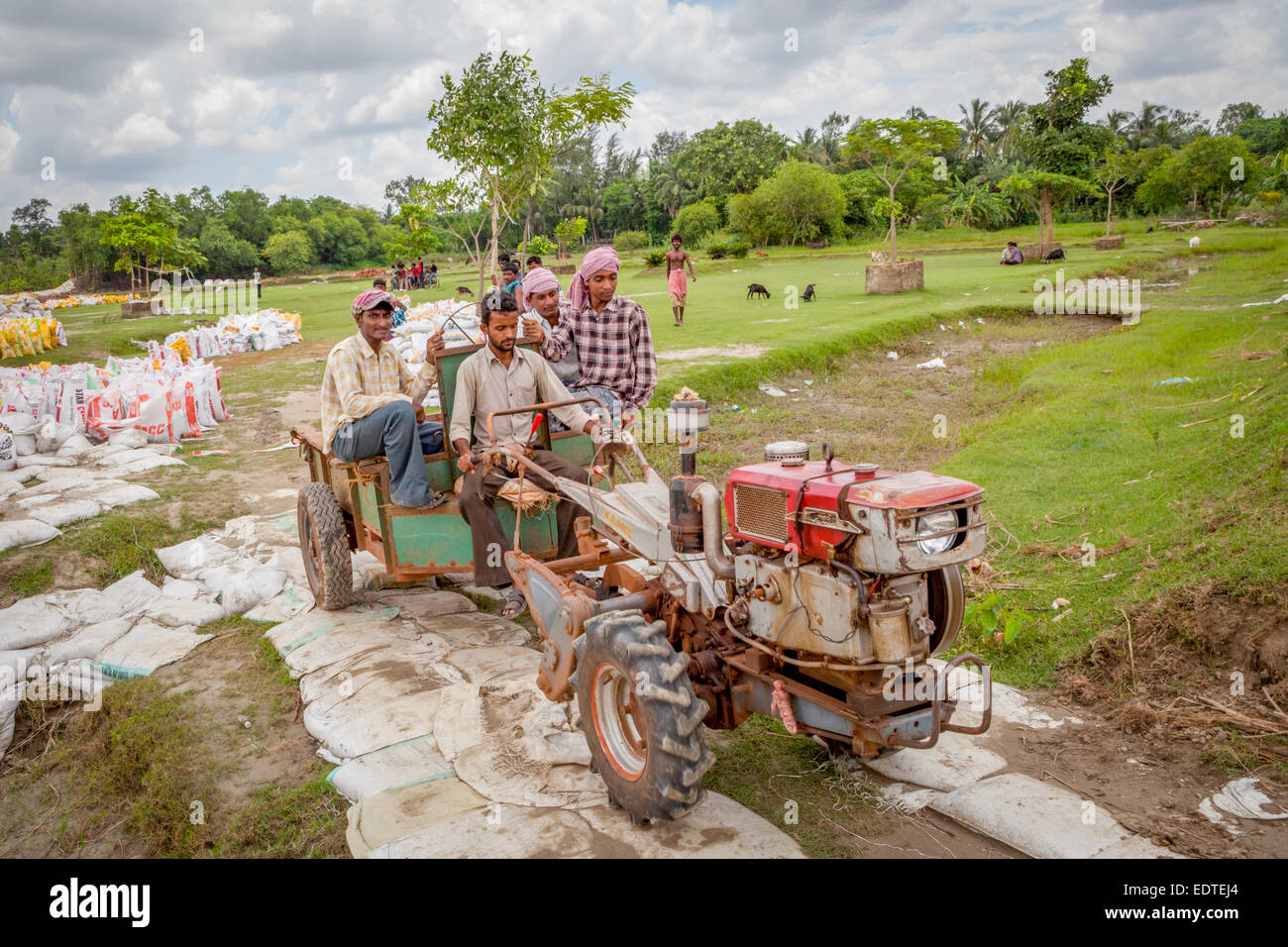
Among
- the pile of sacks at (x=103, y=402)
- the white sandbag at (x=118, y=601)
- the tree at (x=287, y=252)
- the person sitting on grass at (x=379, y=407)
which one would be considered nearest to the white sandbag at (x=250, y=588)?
the white sandbag at (x=118, y=601)

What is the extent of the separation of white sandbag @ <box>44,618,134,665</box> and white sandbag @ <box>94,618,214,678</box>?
0.18ft

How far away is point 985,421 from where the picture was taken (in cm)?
1091

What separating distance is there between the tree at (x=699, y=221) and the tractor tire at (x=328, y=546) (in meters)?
48.5

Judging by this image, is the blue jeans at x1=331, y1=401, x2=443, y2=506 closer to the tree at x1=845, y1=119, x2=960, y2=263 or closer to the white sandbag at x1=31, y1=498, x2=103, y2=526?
the white sandbag at x1=31, y1=498, x2=103, y2=526

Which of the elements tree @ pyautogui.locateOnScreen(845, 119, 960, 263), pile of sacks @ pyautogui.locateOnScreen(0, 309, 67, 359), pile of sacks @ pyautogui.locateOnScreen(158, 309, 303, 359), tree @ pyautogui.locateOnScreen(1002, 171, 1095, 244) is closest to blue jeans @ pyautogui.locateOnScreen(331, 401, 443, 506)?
pile of sacks @ pyautogui.locateOnScreen(158, 309, 303, 359)

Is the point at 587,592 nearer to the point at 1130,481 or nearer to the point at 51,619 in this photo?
the point at 51,619

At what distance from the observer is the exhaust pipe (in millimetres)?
3670

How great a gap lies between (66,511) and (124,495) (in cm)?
60

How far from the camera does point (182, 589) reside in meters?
6.96

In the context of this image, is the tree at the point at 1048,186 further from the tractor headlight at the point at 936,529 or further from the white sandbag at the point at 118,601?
the tractor headlight at the point at 936,529

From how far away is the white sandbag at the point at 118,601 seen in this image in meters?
6.60

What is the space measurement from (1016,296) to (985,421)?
1119 centimetres

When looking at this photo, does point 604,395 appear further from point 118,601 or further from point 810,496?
point 118,601
